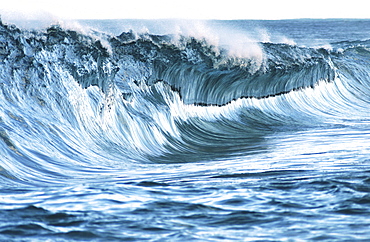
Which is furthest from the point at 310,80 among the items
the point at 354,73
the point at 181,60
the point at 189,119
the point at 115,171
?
the point at 115,171

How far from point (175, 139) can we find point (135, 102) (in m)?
1.24

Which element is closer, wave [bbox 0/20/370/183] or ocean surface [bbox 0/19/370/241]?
ocean surface [bbox 0/19/370/241]

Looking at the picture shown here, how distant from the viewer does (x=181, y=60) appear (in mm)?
12625

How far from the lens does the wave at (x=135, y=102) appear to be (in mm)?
7387

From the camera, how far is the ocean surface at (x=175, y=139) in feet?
13.9

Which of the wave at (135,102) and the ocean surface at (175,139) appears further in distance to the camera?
the wave at (135,102)

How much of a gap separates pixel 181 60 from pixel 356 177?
7485 mm

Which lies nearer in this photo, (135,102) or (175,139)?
(175,139)

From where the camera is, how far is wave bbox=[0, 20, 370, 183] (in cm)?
739

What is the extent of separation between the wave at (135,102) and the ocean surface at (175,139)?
3 cm

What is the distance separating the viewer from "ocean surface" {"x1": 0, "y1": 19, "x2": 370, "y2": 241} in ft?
13.9

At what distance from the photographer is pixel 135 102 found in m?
10.1

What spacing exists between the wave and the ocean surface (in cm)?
3

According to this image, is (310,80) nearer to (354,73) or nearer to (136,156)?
(354,73)
